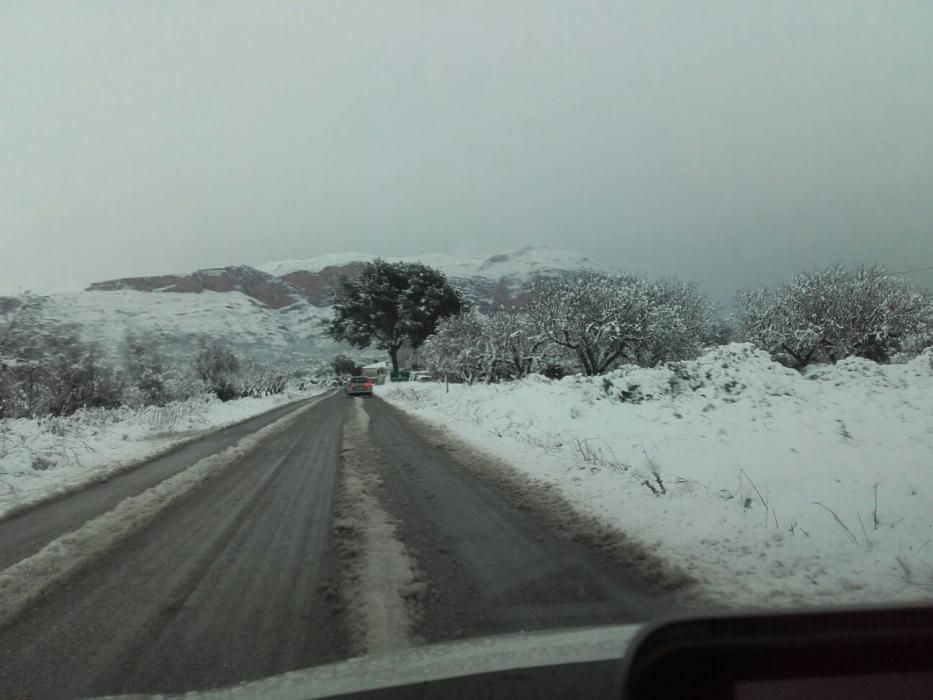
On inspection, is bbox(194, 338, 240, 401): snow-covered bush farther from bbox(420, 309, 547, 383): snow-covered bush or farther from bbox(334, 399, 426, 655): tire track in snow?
bbox(334, 399, 426, 655): tire track in snow

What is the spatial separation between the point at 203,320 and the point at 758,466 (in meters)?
125

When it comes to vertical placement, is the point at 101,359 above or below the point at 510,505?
above

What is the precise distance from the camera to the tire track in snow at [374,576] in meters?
3.67

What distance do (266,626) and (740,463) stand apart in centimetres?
617

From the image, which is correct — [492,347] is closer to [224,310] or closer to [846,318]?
[846,318]

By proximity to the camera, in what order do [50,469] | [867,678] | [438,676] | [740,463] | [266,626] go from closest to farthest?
1. [867,678]
2. [438,676]
3. [266,626]
4. [740,463]
5. [50,469]

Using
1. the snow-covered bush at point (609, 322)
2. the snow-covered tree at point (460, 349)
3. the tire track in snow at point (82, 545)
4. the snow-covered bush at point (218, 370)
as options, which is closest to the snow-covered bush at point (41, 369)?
the tire track in snow at point (82, 545)

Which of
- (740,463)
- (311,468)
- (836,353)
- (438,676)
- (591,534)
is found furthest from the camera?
(836,353)

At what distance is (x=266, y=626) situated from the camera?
3863 millimetres

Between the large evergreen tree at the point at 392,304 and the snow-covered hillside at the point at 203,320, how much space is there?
77.5 feet

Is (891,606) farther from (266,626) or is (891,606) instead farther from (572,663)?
(266,626)

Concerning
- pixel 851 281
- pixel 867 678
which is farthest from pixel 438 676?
pixel 851 281

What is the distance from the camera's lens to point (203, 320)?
4653 inches

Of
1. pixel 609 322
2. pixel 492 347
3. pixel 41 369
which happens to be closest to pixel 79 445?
pixel 41 369
